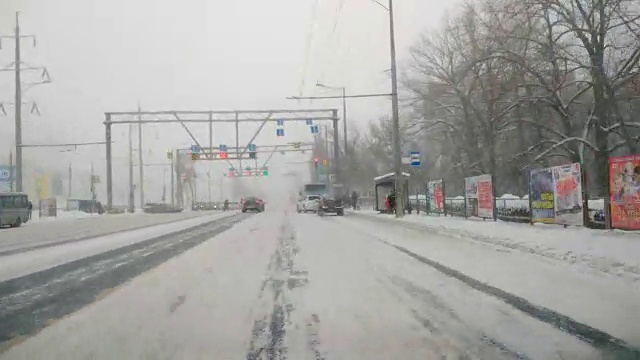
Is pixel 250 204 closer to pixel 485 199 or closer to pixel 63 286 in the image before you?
pixel 485 199

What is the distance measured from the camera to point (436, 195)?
36219mm

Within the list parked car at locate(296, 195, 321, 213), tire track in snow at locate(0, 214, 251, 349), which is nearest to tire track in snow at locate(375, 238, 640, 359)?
tire track in snow at locate(0, 214, 251, 349)

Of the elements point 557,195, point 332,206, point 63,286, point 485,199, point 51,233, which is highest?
point 557,195

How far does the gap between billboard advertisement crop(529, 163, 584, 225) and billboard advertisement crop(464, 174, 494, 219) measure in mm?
4099

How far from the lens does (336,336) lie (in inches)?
260

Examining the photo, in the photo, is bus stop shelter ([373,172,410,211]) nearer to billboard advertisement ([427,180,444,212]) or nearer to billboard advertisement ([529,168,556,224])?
billboard advertisement ([427,180,444,212])

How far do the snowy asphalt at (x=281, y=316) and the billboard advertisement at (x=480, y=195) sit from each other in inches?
566

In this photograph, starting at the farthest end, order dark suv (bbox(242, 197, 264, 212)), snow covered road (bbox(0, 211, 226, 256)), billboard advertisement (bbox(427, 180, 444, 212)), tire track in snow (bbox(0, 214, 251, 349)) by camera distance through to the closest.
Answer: dark suv (bbox(242, 197, 264, 212)) < billboard advertisement (bbox(427, 180, 444, 212)) < snow covered road (bbox(0, 211, 226, 256)) < tire track in snow (bbox(0, 214, 251, 349))

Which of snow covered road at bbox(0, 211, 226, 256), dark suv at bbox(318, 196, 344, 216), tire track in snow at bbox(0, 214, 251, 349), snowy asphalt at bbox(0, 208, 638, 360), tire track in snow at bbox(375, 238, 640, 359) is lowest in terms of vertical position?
tire track in snow at bbox(375, 238, 640, 359)

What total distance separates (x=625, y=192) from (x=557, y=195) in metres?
3.67

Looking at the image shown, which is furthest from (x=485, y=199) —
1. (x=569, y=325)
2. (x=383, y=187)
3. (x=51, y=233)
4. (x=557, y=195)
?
(x=569, y=325)

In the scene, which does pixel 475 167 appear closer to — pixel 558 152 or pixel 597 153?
pixel 558 152

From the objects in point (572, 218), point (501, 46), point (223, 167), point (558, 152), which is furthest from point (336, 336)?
point (223, 167)

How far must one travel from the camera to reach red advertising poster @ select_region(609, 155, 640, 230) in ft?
55.0
